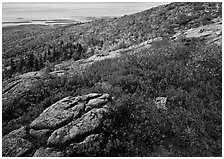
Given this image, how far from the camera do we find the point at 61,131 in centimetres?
847

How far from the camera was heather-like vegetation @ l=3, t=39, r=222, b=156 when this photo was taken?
834 cm

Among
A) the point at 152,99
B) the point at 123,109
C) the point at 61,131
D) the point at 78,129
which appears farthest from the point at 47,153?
the point at 152,99

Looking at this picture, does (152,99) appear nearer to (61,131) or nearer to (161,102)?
(161,102)

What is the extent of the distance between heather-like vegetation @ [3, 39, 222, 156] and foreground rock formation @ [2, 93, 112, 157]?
418mm

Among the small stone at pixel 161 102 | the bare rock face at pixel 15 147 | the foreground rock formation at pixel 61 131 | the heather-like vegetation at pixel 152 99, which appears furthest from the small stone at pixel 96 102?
the bare rock face at pixel 15 147

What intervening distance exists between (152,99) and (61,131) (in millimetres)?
4053

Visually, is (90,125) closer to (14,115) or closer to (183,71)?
(14,115)

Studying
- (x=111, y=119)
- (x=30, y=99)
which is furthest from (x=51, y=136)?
(x=30, y=99)

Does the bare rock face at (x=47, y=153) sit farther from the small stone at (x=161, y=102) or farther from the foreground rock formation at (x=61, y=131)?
the small stone at (x=161, y=102)

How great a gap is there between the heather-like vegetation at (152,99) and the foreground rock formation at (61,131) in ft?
1.37

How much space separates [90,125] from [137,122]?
1767mm

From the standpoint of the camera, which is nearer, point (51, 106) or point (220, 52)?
point (51, 106)

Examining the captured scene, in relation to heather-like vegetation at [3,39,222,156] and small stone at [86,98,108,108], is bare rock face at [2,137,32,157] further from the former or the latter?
small stone at [86,98,108,108]

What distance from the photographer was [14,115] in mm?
10102
